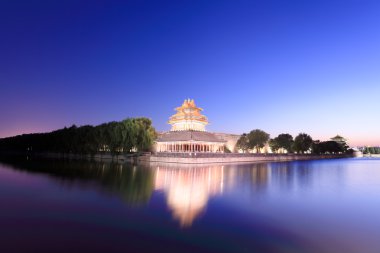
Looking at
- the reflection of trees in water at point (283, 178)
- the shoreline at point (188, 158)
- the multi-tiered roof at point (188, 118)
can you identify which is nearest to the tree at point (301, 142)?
the shoreline at point (188, 158)

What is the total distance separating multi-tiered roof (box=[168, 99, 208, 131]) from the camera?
213 ft

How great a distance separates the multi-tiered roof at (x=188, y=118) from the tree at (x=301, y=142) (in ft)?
97.5

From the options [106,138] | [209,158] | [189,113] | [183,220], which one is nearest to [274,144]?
[189,113]

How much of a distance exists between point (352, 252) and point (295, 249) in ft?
5.75

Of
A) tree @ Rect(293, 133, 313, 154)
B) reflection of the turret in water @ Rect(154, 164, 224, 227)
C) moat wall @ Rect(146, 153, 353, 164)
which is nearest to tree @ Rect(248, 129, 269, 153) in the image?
moat wall @ Rect(146, 153, 353, 164)

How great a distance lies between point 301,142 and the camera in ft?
269

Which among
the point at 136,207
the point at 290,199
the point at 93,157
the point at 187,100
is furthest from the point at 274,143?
the point at 136,207

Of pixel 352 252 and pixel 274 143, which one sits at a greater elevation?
pixel 274 143

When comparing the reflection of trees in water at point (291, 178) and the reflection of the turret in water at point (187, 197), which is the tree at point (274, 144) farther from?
the reflection of the turret in water at point (187, 197)

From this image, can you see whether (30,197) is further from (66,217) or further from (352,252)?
(352,252)

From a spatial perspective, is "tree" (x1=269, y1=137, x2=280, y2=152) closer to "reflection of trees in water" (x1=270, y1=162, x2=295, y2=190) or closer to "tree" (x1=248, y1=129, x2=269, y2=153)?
"tree" (x1=248, y1=129, x2=269, y2=153)

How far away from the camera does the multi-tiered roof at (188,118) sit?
A: 65.1 metres

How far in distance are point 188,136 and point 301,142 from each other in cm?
3954

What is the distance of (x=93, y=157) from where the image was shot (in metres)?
64.0
